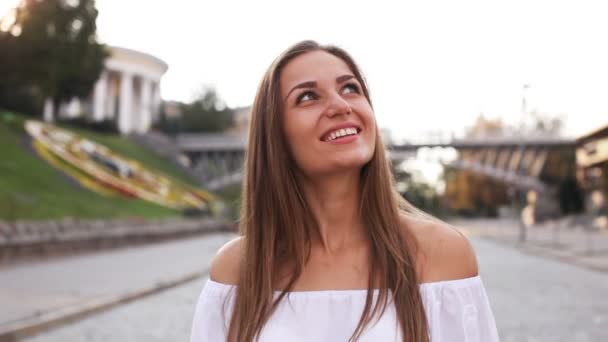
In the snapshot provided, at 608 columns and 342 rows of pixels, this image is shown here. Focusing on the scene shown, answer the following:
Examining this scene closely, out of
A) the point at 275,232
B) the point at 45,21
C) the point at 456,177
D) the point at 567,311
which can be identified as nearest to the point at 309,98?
the point at 275,232

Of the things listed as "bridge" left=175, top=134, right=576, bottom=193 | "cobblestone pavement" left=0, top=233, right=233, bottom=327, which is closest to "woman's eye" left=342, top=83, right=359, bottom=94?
"cobblestone pavement" left=0, top=233, right=233, bottom=327

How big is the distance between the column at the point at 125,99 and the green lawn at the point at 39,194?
41210mm

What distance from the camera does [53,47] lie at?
29484 mm

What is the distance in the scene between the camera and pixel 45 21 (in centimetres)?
3138

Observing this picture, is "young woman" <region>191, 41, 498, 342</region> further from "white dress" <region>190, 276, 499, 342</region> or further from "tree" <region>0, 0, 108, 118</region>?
"tree" <region>0, 0, 108, 118</region>

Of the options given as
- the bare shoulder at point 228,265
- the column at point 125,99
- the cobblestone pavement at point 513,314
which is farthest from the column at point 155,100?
the bare shoulder at point 228,265

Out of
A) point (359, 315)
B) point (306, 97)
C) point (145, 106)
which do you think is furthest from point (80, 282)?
point (145, 106)

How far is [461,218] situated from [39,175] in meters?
54.7

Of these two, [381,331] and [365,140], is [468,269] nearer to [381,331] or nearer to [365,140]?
[381,331]

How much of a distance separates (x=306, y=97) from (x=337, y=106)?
0.40ft

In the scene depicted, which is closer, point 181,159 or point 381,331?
point 381,331

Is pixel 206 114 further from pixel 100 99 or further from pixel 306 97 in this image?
pixel 306 97

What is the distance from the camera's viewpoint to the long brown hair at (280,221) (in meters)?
2.04

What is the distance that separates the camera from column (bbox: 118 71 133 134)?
262 feet
